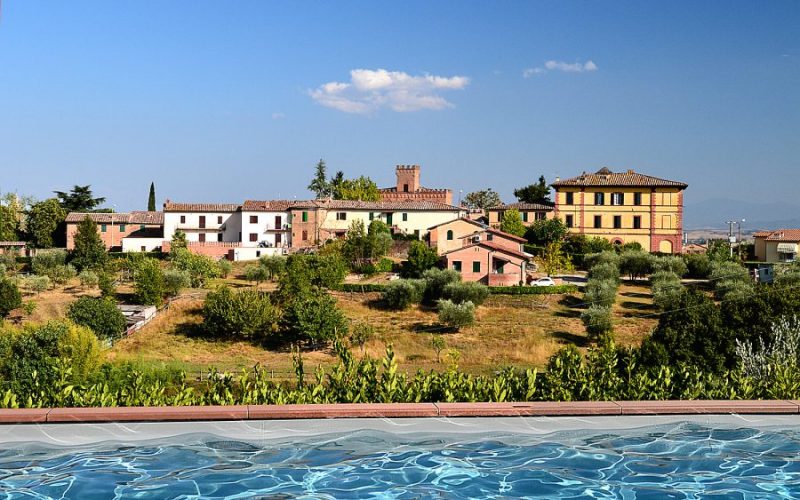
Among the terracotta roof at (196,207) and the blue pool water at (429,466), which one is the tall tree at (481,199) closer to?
the terracotta roof at (196,207)

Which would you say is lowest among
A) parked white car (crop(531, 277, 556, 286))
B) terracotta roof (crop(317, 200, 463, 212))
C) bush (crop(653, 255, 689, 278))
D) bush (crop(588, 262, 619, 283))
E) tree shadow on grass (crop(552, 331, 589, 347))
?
tree shadow on grass (crop(552, 331, 589, 347))

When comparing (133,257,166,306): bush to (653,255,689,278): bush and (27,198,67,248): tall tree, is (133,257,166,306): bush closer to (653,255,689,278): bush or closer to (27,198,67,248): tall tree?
(27,198,67,248): tall tree

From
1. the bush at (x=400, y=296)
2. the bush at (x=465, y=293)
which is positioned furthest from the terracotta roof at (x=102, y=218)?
the bush at (x=465, y=293)

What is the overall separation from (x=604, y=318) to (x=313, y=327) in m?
14.7

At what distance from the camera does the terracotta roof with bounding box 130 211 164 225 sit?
6932 centimetres

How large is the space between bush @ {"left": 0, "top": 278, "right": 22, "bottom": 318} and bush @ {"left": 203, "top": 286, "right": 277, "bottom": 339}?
33.9ft

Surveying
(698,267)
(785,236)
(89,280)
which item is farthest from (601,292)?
(89,280)

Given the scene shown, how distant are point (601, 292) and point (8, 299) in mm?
32507

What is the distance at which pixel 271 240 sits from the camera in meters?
66.5

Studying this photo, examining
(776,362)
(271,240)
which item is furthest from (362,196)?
(776,362)

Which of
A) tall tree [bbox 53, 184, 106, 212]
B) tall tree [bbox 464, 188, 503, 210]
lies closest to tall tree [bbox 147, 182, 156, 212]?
tall tree [bbox 53, 184, 106, 212]

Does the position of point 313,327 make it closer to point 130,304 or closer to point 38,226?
point 130,304

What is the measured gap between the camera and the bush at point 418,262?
166ft

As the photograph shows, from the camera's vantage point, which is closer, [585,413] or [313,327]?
[585,413]
